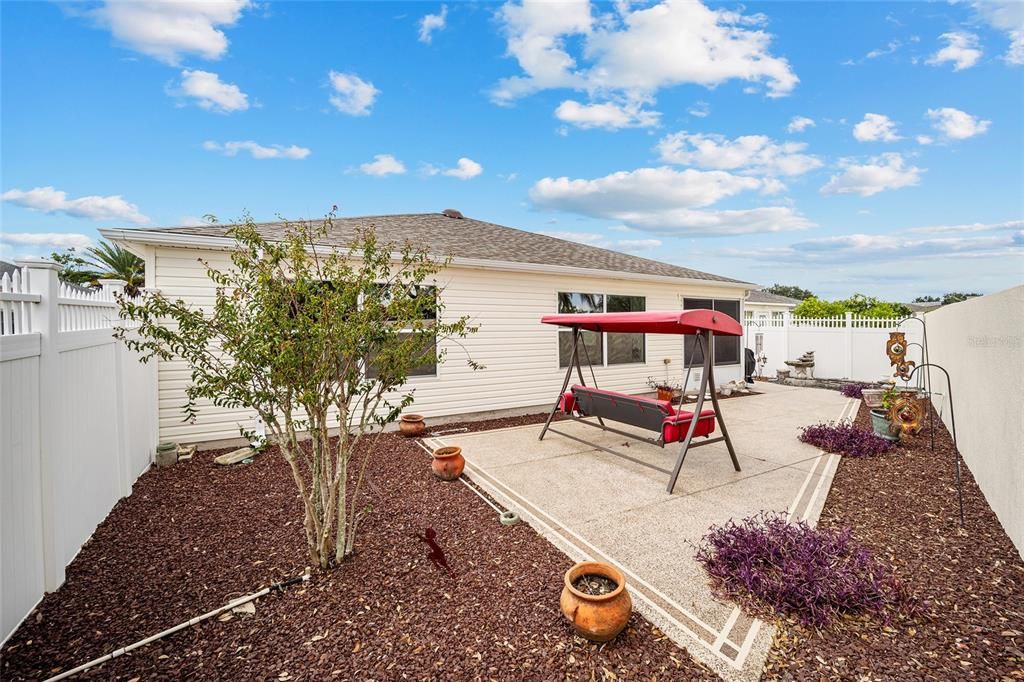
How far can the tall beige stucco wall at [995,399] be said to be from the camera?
3.37 meters

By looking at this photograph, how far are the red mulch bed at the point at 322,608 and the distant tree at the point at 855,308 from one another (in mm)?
21335

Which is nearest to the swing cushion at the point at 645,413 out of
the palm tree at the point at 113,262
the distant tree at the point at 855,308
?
the palm tree at the point at 113,262

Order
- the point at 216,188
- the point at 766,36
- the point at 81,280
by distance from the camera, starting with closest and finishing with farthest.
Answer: the point at 766,36
the point at 216,188
the point at 81,280

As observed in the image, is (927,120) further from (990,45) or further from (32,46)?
(32,46)

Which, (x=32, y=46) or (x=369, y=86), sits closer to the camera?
(x=32, y=46)

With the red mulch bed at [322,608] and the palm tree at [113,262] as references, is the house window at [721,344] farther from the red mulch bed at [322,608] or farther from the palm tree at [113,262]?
the palm tree at [113,262]

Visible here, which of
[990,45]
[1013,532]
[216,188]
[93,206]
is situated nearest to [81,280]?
[93,206]

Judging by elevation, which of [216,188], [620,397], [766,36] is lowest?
[620,397]

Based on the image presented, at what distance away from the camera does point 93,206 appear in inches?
734

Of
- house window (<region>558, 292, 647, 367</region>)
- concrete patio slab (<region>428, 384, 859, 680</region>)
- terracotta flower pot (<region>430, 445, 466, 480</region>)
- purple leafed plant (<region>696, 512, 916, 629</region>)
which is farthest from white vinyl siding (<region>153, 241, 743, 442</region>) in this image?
purple leafed plant (<region>696, 512, 916, 629</region>)

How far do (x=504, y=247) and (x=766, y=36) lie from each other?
6.10m

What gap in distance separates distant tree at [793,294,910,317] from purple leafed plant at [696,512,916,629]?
784 inches

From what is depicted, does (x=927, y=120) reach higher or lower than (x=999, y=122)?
higher

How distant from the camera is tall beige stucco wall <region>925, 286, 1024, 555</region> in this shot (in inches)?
133
